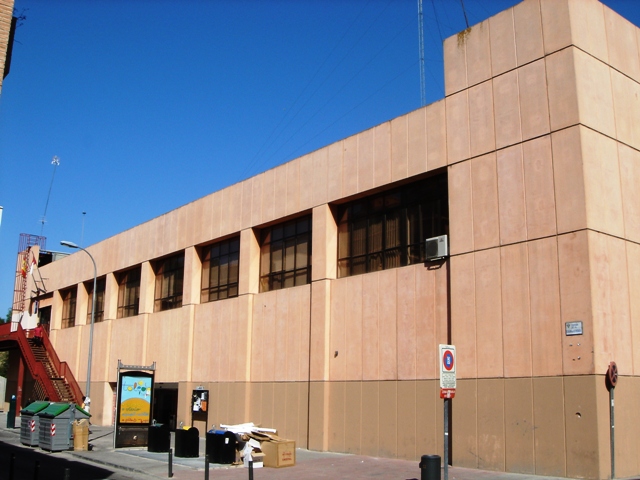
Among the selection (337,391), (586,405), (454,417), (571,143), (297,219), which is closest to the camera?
(586,405)

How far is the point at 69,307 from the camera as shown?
46031mm

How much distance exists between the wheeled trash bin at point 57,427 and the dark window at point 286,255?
866cm

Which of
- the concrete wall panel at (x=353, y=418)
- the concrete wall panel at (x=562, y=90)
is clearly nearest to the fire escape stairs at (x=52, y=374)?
the concrete wall panel at (x=353, y=418)

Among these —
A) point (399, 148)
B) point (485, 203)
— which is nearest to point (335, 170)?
point (399, 148)

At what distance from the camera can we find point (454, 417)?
1917 cm

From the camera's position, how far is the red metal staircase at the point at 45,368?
131ft

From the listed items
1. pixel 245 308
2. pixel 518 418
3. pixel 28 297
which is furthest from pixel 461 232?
pixel 28 297

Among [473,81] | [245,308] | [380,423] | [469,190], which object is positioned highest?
[473,81]

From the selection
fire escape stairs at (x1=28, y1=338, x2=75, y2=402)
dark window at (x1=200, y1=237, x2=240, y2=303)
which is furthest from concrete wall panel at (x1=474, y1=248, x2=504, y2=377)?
fire escape stairs at (x1=28, y1=338, x2=75, y2=402)

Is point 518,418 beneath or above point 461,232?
beneath

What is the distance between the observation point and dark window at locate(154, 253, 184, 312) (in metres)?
34.1

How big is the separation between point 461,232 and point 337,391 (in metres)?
7.16

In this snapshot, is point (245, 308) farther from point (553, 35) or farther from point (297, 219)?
point (553, 35)

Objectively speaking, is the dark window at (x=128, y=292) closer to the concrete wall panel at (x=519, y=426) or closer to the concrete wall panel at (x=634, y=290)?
the concrete wall panel at (x=519, y=426)
